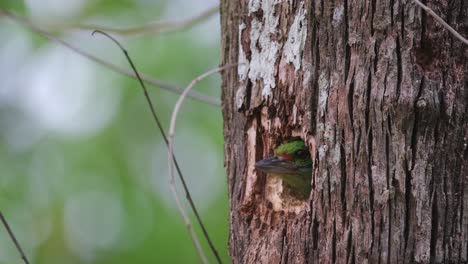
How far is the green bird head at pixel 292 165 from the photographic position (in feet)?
15.3

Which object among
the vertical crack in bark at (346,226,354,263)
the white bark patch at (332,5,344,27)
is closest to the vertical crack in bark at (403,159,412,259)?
the vertical crack in bark at (346,226,354,263)

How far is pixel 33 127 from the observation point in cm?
904

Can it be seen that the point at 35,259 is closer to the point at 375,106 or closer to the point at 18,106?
the point at 18,106

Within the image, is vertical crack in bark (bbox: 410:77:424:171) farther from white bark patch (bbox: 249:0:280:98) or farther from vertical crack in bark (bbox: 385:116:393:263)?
white bark patch (bbox: 249:0:280:98)

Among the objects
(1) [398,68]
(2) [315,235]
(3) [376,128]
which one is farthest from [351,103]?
(2) [315,235]

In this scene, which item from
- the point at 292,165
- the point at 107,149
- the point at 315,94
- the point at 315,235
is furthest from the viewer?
the point at 107,149

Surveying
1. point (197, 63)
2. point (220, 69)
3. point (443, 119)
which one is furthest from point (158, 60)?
point (443, 119)

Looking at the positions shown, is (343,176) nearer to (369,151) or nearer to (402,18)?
(369,151)

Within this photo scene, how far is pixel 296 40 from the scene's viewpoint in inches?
172

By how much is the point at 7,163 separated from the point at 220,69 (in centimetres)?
489

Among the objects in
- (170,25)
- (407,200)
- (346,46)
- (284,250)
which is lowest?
(284,250)

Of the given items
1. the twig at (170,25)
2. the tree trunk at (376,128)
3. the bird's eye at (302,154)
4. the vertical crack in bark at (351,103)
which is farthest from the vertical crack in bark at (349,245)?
the twig at (170,25)

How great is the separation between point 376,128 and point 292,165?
98 cm

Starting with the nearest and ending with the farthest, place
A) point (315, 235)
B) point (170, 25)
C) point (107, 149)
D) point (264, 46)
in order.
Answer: point (315, 235), point (264, 46), point (170, 25), point (107, 149)
